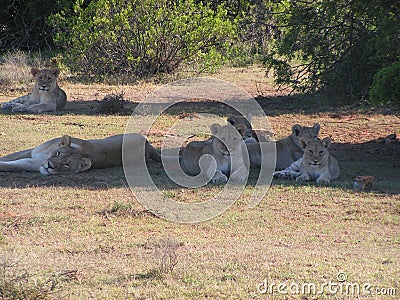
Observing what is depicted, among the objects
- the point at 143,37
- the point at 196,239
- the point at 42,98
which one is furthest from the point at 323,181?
the point at 143,37

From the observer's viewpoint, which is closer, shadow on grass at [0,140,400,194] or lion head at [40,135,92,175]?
shadow on grass at [0,140,400,194]

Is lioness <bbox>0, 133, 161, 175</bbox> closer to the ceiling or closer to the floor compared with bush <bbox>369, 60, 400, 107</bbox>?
closer to the floor

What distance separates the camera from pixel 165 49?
19.1 m

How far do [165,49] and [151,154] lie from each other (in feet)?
29.8

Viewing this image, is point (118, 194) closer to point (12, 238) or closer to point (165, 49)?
point (12, 238)

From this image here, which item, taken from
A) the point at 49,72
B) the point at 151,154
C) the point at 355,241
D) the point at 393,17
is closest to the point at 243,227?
the point at 355,241

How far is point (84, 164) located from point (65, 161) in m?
0.24

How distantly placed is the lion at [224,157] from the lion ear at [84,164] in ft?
4.09

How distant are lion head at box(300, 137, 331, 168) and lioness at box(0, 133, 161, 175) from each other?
7.18 ft

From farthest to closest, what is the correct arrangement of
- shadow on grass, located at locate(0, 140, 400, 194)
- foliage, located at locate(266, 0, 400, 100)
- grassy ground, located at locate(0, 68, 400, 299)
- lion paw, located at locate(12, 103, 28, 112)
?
lion paw, located at locate(12, 103, 28, 112) → foliage, located at locate(266, 0, 400, 100) → shadow on grass, located at locate(0, 140, 400, 194) → grassy ground, located at locate(0, 68, 400, 299)

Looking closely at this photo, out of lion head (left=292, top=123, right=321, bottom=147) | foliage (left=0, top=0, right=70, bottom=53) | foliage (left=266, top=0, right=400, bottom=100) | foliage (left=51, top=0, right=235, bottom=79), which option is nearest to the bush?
lion head (left=292, top=123, right=321, bottom=147)

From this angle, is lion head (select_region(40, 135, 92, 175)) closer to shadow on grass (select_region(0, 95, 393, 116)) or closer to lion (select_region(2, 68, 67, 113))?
shadow on grass (select_region(0, 95, 393, 116))

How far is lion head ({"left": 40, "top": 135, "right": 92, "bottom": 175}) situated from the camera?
9.48 meters

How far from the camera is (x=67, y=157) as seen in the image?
9547 mm
